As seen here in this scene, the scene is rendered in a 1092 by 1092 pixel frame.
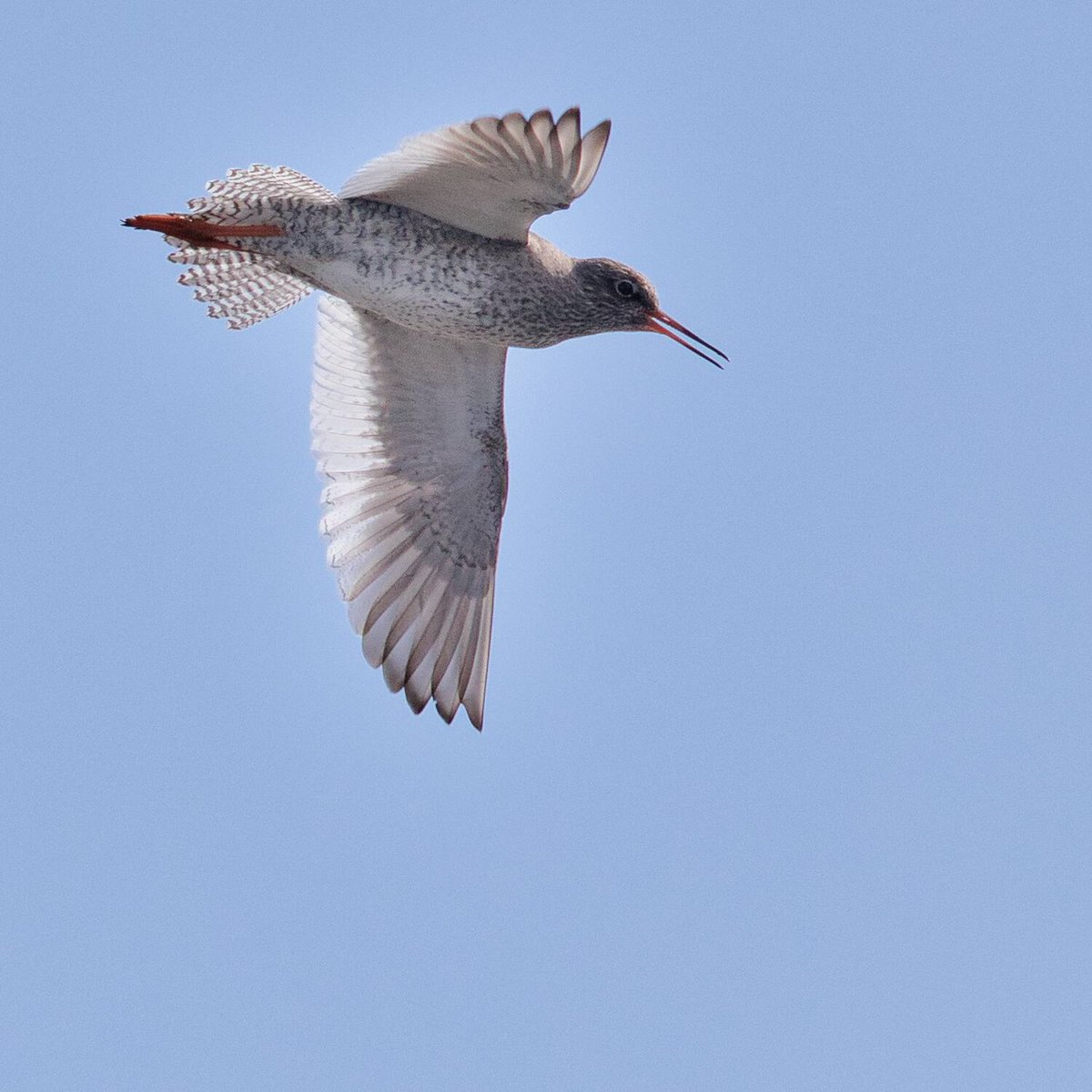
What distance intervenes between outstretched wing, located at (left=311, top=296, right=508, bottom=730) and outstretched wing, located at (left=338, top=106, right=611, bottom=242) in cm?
134

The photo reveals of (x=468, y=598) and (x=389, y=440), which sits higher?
(x=389, y=440)

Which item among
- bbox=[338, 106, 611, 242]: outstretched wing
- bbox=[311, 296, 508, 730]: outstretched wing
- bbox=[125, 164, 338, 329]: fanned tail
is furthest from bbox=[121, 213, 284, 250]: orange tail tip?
bbox=[311, 296, 508, 730]: outstretched wing

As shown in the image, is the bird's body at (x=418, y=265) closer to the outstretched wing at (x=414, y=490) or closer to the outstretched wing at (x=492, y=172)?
the outstretched wing at (x=492, y=172)

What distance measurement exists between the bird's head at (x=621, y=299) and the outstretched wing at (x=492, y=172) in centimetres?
51

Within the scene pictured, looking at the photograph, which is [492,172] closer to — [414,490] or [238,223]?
[238,223]

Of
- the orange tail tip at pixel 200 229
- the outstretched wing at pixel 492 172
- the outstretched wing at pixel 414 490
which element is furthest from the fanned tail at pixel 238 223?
the outstretched wing at pixel 414 490

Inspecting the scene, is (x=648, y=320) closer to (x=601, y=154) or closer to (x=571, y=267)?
(x=571, y=267)

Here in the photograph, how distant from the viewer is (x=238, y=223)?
9.09 m

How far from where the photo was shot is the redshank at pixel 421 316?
28.1 ft

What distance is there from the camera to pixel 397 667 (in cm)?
1006

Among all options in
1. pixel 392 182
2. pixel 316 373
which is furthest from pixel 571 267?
pixel 316 373

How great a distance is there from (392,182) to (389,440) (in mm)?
2157

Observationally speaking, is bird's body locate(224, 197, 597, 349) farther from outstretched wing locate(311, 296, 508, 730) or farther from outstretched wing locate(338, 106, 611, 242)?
outstretched wing locate(311, 296, 508, 730)

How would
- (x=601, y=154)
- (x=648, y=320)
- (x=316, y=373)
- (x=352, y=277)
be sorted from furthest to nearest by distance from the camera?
(x=316, y=373) < (x=648, y=320) < (x=352, y=277) < (x=601, y=154)
